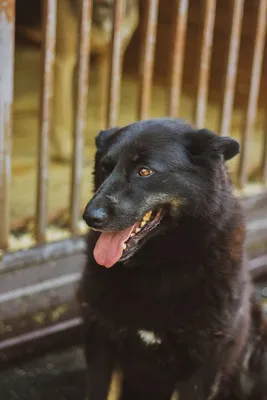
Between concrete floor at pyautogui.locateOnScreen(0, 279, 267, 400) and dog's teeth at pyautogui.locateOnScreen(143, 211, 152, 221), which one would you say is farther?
concrete floor at pyautogui.locateOnScreen(0, 279, 267, 400)

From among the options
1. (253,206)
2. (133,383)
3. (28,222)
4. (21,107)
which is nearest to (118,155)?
(133,383)

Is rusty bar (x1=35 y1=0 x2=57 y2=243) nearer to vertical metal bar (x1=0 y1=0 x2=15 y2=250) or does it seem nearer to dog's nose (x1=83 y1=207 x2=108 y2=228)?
vertical metal bar (x1=0 y1=0 x2=15 y2=250)

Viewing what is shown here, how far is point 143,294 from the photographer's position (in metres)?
1.60

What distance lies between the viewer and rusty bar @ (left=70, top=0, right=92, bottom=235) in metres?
A: 2.06

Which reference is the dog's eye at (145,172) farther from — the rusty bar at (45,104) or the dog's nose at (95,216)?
the rusty bar at (45,104)

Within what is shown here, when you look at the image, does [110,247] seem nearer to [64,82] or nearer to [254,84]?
[254,84]

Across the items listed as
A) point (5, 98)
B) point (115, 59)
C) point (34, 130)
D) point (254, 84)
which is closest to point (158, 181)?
point (5, 98)

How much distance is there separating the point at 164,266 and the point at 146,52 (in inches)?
→ 38.7

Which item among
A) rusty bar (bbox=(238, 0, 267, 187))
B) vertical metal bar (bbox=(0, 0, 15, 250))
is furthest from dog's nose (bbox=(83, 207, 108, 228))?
rusty bar (bbox=(238, 0, 267, 187))

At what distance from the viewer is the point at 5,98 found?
77.3 inches

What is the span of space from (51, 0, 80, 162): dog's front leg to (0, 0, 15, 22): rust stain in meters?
1.10

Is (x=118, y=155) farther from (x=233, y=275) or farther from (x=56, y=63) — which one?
(x=56, y=63)

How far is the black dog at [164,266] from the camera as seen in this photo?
1462 mm

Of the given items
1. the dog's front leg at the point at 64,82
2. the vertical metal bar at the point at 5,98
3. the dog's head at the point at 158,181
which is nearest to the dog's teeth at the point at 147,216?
the dog's head at the point at 158,181
